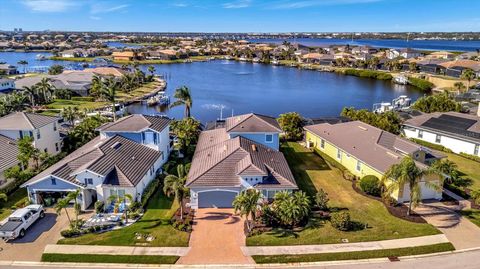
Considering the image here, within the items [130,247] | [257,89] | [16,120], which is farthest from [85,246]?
[257,89]

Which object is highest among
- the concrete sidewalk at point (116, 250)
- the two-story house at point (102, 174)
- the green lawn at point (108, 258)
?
the two-story house at point (102, 174)

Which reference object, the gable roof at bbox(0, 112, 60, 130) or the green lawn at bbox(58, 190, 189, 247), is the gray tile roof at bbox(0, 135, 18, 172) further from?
the green lawn at bbox(58, 190, 189, 247)

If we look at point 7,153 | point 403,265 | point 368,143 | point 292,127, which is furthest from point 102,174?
point 292,127

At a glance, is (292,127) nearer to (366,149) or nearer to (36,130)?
(366,149)

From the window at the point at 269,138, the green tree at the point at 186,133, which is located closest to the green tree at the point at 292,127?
the window at the point at 269,138

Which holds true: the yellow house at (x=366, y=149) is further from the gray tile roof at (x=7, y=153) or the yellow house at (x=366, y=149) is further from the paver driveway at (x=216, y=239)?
the gray tile roof at (x=7, y=153)

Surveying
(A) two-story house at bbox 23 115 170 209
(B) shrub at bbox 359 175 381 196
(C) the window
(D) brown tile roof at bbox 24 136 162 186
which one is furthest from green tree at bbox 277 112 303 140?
(D) brown tile roof at bbox 24 136 162 186

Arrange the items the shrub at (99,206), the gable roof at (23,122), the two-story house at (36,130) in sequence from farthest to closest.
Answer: the gable roof at (23,122) < the two-story house at (36,130) < the shrub at (99,206)
